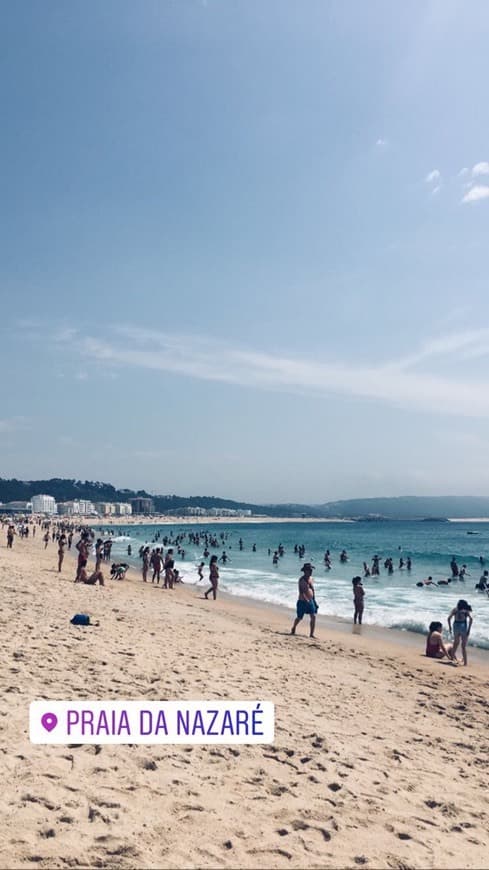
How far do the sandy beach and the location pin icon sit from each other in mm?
172

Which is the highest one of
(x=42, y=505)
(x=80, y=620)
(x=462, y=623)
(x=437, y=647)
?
(x=80, y=620)

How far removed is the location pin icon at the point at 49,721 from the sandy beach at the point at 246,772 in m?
0.17

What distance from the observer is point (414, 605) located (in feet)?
72.0

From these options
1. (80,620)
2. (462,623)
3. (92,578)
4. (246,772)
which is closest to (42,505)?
(92,578)

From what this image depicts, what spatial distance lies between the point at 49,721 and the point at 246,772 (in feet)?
6.61

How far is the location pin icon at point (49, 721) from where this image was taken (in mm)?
5414

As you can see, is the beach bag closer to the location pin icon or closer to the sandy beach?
the sandy beach

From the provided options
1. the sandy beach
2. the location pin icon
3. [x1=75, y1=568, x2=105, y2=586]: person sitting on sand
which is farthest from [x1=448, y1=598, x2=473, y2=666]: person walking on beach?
[x1=75, y1=568, x2=105, y2=586]: person sitting on sand

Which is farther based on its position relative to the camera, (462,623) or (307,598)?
(307,598)

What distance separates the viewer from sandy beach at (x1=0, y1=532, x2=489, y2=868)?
12.5ft

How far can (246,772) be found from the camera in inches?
195

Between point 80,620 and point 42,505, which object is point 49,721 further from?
point 42,505

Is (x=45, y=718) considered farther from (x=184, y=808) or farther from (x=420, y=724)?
(x=420, y=724)

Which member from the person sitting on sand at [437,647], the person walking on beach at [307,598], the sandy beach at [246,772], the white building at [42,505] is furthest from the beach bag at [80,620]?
the white building at [42,505]
